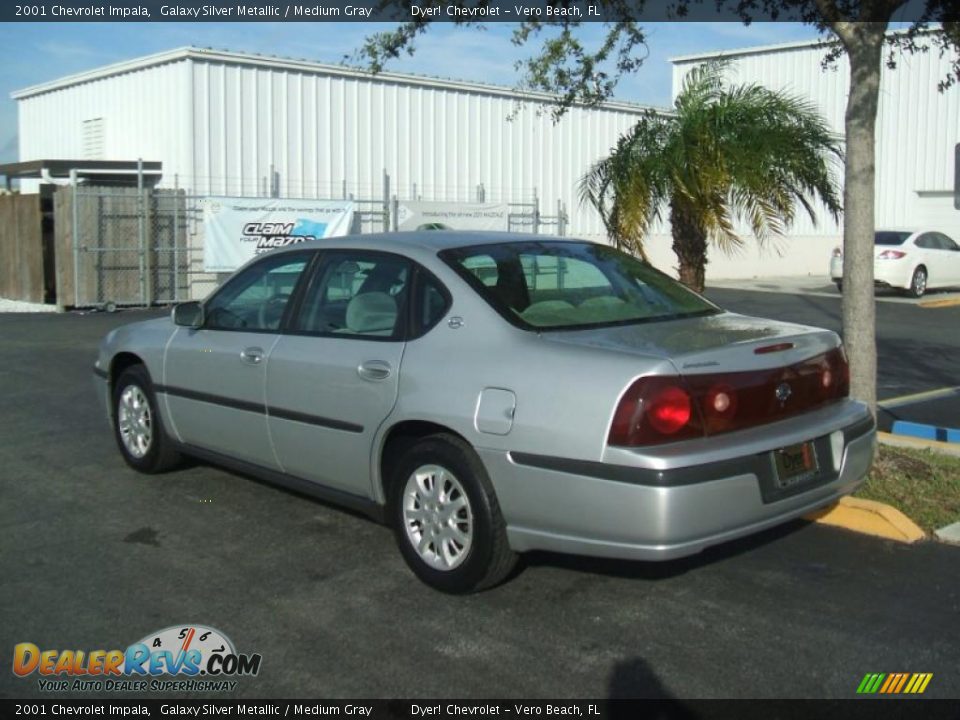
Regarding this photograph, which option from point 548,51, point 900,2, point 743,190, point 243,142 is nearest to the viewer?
point 900,2

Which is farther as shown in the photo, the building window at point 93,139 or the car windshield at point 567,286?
the building window at point 93,139

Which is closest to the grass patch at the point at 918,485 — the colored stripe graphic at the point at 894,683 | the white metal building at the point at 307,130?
the colored stripe graphic at the point at 894,683

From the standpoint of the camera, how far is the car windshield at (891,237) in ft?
78.4

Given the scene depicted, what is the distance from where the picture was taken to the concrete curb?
7312 millimetres

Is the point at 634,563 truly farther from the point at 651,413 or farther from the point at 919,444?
the point at 919,444

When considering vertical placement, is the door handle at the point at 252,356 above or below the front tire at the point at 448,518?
above

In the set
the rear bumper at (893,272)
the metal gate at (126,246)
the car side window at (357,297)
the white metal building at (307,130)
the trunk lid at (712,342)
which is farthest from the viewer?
the rear bumper at (893,272)

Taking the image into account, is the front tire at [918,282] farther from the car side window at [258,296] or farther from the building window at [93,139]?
the car side window at [258,296]

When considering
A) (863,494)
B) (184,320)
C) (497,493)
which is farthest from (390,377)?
(863,494)

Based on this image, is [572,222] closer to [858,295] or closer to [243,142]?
[243,142]

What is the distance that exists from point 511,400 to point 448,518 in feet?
2.22

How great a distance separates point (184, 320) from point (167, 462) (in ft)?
3.38

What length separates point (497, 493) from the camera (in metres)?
4.65

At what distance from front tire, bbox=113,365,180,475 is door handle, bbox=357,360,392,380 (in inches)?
82.5
